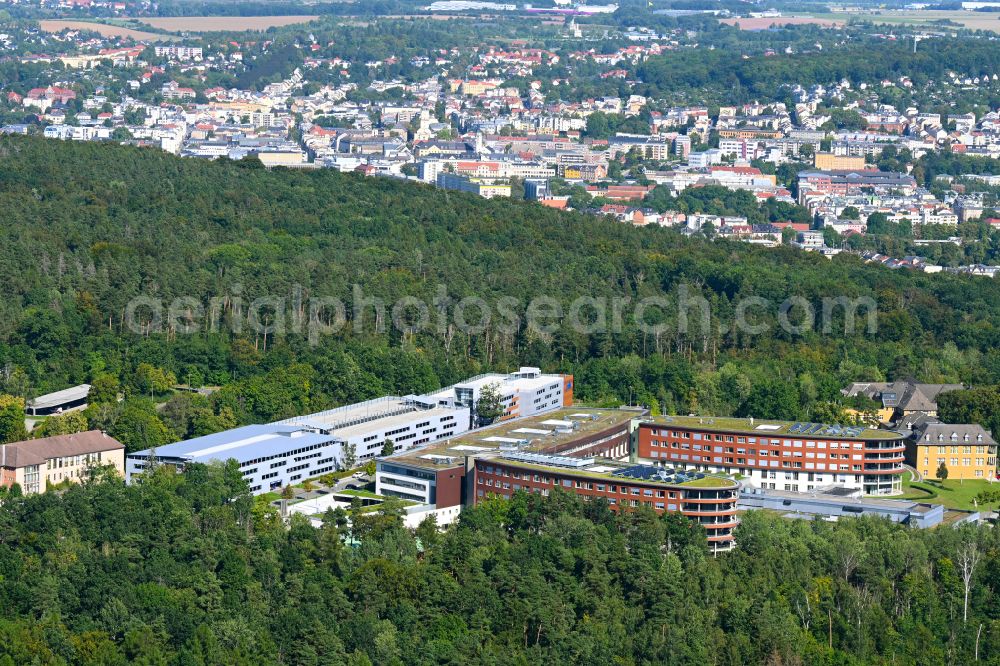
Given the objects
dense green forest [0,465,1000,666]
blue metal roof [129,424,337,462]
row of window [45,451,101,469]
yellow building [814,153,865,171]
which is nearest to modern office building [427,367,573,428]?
blue metal roof [129,424,337,462]

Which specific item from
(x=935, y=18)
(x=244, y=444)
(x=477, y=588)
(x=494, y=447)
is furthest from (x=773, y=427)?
(x=935, y=18)

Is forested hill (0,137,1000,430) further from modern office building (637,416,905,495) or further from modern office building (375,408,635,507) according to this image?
modern office building (375,408,635,507)

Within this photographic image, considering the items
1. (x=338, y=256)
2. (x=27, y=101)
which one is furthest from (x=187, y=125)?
(x=338, y=256)

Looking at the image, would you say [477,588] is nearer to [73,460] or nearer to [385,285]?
[73,460]

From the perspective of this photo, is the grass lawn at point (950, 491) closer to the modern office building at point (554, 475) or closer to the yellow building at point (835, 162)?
the modern office building at point (554, 475)

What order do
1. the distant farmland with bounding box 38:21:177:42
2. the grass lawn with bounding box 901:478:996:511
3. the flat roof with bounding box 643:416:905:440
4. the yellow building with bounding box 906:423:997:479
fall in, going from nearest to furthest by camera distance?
1. the grass lawn with bounding box 901:478:996:511
2. the flat roof with bounding box 643:416:905:440
3. the yellow building with bounding box 906:423:997:479
4. the distant farmland with bounding box 38:21:177:42
